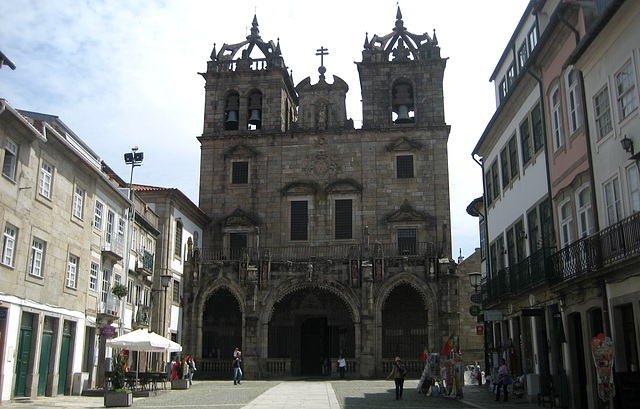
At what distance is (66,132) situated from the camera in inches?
922

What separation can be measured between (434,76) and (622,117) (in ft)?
89.0

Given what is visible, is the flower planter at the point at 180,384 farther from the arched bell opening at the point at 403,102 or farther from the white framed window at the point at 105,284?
the arched bell opening at the point at 403,102

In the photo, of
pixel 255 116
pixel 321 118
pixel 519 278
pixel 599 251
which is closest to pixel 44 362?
pixel 519 278

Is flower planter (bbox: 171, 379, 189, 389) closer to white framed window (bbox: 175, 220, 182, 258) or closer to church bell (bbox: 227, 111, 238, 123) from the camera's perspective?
white framed window (bbox: 175, 220, 182, 258)

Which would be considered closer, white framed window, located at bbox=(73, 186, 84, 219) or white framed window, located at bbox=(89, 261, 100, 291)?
white framed window, located at bbox=(73, 186, 84, 219)

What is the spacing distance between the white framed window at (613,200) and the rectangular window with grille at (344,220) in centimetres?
2410

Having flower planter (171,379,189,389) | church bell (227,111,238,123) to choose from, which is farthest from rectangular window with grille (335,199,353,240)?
flower planter (171,379,189,389)

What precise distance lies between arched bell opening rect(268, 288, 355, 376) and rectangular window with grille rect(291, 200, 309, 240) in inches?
142

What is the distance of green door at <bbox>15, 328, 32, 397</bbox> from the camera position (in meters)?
19.7

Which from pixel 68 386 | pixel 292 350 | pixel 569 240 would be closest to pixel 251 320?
pixel 292 350

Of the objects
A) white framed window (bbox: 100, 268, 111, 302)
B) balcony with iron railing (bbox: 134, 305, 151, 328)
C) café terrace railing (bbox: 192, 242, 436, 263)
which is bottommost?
balcony with iron railing (bbox: 134, 305, 151, 328)

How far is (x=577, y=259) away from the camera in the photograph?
1494 centimetres

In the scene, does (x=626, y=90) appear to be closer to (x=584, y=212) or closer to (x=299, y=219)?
(x=584, y=212)

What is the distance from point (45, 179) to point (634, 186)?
1730 cm
